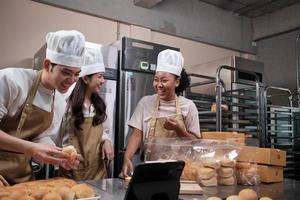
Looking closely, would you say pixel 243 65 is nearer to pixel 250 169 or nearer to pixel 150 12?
pixel 150 12

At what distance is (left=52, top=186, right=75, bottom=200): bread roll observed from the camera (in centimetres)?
89

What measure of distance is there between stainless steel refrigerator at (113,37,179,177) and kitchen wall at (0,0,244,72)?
0.71 meters

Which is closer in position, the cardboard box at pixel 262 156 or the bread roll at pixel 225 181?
the bread roll at pixel 225 181

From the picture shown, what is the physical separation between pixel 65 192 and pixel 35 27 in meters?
2.23

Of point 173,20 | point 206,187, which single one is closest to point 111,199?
point 206,187

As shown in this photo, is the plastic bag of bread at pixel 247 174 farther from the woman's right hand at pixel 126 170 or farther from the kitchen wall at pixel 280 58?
the kitchen wall at pixel 280 58

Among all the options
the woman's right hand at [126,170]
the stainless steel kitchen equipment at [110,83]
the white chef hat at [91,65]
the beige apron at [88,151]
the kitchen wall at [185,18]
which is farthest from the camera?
the kitchen wall at [185,18]

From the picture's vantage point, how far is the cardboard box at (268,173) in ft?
5.31

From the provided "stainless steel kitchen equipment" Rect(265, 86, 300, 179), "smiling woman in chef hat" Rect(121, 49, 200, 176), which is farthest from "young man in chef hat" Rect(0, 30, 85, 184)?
"stainless steel kitchen equipment" Rect(265, 86, 300, 179)

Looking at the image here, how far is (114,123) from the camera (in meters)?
2.37

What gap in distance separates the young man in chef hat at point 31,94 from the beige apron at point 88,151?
0.97 ft

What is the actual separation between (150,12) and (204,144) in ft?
7.37

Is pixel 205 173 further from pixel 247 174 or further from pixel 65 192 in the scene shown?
pixel 65 192

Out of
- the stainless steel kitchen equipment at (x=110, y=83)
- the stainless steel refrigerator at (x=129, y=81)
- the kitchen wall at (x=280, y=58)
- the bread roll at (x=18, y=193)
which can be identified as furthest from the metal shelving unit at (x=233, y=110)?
the bread roll at (x=18, y=193)
